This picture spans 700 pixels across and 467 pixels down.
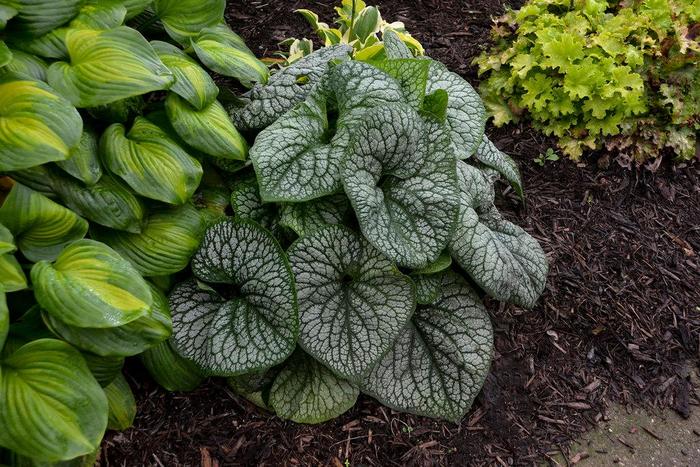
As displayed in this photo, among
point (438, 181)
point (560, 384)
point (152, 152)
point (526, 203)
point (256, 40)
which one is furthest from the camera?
point (256, 40)

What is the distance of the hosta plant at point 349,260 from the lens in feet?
7.63

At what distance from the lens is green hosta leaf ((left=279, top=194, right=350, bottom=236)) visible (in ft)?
7.98

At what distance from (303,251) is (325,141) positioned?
479mm

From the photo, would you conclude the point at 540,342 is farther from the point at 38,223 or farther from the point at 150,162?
the point at 38,223

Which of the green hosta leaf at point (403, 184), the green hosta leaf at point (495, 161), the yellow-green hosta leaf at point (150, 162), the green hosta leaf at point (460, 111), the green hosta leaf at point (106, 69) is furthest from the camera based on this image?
the green hosta leaf at point (495, 161)

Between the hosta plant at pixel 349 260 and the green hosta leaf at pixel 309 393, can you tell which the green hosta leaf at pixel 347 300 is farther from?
the green hosta leaf at pixel 309 393

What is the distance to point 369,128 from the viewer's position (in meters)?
2.34

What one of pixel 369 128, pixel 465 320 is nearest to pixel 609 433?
pixel 465 320

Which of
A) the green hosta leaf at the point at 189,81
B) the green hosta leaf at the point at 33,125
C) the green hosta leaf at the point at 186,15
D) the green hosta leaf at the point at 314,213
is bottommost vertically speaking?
the green hosta leaf at the point at 314,213

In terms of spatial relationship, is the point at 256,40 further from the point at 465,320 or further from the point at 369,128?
the point at 465,320

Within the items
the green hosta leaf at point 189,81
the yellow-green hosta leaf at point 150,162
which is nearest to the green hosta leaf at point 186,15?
the green hosta leaf at point 189,81

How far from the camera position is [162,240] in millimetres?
2320

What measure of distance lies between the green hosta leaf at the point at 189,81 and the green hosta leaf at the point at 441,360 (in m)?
1.17

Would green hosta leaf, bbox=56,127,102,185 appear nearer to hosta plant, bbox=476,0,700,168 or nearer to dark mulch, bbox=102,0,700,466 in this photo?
dark mulch, bbox=102,0,700,466
